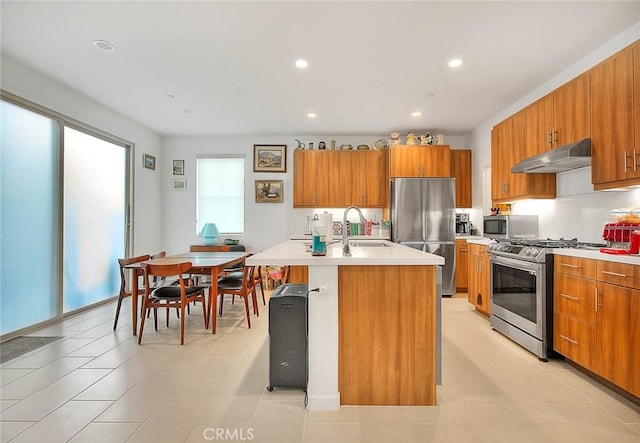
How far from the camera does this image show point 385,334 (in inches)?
80.3

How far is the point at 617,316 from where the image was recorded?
2.15 metres

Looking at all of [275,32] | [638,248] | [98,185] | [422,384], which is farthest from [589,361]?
[98,185]

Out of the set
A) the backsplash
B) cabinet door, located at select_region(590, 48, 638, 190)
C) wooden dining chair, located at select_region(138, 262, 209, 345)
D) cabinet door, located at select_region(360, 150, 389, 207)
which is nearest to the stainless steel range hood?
cabinet door, located at select_region(590, 48, 638, 190)

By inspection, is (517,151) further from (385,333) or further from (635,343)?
(385,333)

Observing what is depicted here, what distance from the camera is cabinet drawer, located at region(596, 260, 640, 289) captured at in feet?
6.69

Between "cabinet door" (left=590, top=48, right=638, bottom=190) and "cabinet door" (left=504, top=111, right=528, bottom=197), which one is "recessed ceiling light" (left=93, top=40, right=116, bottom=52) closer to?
"cabinet door" (left=590, top=48, right=638, bottom=190)

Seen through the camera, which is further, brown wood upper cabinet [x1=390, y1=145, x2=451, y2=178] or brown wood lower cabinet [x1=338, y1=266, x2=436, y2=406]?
brown wood upper cabinet [x1=390, y1=145, x2=451, y2=178]

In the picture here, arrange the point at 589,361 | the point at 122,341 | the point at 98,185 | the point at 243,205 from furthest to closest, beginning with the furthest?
the point at 243,205 → the point at 98,185 → the point at 122,341 → the point at 589,361

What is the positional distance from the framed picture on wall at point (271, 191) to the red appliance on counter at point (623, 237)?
466cm

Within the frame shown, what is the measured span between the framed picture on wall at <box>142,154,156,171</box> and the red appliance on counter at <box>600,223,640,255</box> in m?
6.06

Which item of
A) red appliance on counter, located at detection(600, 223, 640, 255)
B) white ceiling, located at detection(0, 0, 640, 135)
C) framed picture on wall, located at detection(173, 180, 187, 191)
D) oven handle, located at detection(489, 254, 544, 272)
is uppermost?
white ceiling, located at detection(0, 0, 640, 135)

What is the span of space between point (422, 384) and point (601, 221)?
7.92 ft

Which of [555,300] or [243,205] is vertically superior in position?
[243,205]

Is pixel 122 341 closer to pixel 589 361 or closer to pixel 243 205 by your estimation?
pixel 243 205
